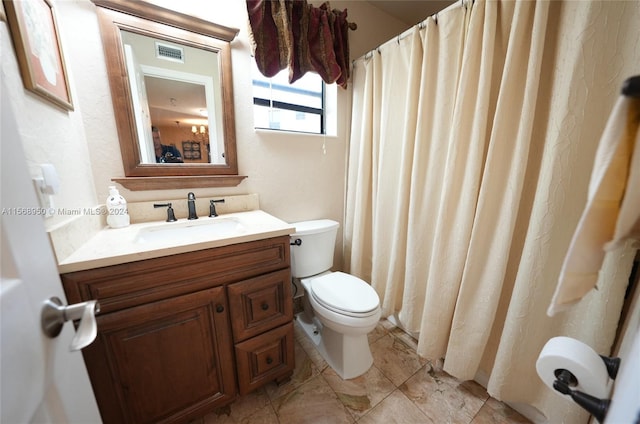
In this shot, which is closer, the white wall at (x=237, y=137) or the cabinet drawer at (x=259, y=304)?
the white wall at (x=237, y=137)

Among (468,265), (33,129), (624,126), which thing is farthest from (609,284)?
(33,129)

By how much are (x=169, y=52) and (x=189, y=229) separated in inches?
35.4

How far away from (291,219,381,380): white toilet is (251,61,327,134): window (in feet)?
2.37

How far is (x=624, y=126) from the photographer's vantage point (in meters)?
0.35

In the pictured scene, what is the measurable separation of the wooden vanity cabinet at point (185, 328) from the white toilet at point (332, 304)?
24cm

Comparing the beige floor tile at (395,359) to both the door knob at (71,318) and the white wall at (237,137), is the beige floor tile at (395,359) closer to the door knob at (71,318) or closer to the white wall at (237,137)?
the white wall at (237,137)

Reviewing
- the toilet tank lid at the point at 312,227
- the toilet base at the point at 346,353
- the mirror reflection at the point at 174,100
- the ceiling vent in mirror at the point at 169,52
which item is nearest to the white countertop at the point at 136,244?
the toilet tank lid at the point at 312,227

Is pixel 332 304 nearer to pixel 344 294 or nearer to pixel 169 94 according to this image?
pixel 344 294

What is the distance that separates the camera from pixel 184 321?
881mm

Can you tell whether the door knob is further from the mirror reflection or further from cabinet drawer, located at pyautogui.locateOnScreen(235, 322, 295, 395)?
the mirror reflection

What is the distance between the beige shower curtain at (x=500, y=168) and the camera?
0.75 meters

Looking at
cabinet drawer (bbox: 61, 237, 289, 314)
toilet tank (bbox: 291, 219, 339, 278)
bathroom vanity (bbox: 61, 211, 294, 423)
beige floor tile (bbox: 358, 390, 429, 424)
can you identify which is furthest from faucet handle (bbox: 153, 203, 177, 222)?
beige floor tile (bbox: 358, 390, 429, 424)

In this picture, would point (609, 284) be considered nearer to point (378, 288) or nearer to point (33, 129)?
point (378, 288)

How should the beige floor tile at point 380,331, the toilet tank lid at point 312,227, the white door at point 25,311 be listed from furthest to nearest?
the beige floor tile at point 380,331 → the toilet tank lid at point 312,227 → the white door at point 25,311
